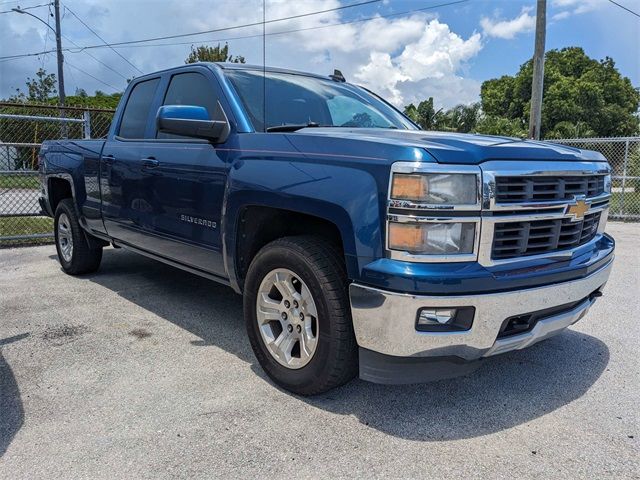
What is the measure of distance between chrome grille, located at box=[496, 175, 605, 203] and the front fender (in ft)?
1.88

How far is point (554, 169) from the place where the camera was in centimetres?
271

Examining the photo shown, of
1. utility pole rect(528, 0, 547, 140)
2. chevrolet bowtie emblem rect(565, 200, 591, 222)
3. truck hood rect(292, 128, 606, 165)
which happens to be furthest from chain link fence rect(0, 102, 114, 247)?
utility pole rect(528, 0, 547, 140)

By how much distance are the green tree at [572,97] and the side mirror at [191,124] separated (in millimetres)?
28801

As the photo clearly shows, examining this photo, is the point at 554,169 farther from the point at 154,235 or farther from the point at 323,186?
the point at 154,235

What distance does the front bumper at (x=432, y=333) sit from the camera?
2.42 m

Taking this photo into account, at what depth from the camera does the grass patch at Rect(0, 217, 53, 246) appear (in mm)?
8086

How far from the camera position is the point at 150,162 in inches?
162

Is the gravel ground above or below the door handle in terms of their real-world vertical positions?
below

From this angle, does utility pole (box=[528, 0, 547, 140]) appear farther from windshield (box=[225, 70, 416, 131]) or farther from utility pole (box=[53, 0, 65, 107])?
utility pole (box=[53, 0, 65, 107])

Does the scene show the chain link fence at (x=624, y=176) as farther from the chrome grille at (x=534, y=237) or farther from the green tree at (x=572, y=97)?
the green tree at (x=572, y=97)

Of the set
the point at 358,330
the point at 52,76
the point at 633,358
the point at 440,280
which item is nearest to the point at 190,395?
the point at 358,330

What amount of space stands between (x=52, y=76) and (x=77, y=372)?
3490cm

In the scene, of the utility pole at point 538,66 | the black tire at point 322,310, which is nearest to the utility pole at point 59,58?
the utility pole at point 538,66

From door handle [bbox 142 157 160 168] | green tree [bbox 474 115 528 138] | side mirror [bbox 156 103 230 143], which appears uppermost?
green tree [bbox 474 115 528 138]
